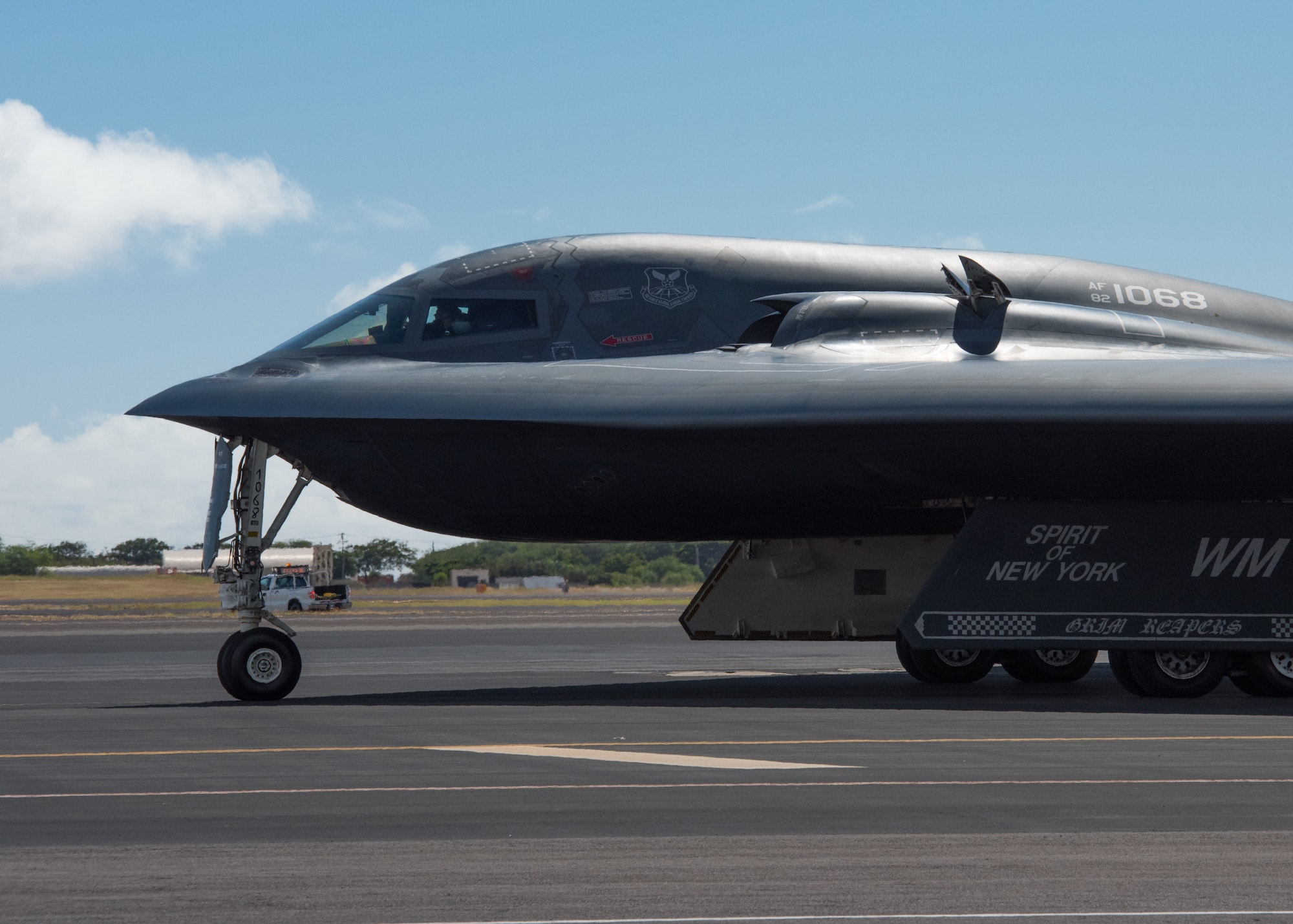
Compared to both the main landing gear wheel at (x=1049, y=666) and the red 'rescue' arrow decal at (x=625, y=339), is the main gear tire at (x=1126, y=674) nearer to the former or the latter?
the main landing gear wheel at (x=1049, y=666)

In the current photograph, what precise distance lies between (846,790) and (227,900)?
412 centimetres

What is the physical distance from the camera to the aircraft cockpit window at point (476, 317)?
16.0 meters

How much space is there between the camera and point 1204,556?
14906 millimetres

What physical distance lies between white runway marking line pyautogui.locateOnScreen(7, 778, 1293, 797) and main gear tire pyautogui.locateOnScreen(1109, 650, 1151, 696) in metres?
6.41

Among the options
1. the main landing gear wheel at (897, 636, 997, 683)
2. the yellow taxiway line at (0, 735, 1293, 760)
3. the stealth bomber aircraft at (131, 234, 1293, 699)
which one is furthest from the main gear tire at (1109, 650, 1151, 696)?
the yellow taxiway line at (0, 735, 1293, 760)

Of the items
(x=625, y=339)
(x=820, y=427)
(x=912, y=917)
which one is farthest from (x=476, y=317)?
(x=912, y=917)

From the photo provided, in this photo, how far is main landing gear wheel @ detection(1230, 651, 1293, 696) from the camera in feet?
49.8

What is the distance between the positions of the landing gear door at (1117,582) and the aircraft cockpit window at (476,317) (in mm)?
5542

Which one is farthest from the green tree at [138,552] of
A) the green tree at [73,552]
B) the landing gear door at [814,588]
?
the landing gear door at [814,588]

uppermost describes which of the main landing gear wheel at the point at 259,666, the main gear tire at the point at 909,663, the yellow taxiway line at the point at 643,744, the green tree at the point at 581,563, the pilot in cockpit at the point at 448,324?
the pilot in cockpit at the point at 448,324

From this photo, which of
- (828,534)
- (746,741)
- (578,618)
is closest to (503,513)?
(828,534)

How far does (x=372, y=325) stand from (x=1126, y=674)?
9.39 meters

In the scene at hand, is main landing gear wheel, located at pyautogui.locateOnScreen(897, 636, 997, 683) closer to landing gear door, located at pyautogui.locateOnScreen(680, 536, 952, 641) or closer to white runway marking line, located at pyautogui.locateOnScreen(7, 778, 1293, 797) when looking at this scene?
landing gear door, located at pyautogui.locateOnScreen(680, 536, 952, 641)

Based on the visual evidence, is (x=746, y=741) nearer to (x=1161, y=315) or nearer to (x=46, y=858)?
(x=46, y=858)
